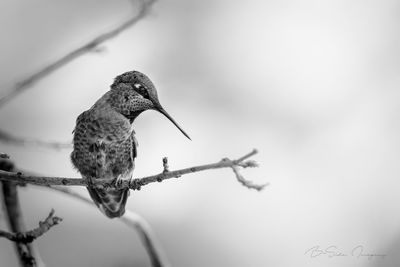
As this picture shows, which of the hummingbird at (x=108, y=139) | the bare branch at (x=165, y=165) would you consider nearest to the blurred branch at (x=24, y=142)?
the hummingbird at (x=108, y=139)

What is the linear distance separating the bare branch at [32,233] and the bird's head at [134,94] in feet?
2.63

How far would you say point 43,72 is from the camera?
11.0 ft

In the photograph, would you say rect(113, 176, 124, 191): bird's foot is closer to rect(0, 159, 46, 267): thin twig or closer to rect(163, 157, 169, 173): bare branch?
rect(0, 159, 46, 267): thin twig

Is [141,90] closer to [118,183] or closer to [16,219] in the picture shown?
[118,183]

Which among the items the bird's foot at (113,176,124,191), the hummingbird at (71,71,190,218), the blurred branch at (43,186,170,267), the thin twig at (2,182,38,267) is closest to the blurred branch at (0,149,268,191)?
the bird's foot at (113,176,124,191)

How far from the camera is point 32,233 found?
348 cm

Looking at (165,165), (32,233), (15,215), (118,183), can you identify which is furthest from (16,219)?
(165,165)

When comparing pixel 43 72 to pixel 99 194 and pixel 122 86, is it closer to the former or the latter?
pixel 122 86

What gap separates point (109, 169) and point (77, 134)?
34cm

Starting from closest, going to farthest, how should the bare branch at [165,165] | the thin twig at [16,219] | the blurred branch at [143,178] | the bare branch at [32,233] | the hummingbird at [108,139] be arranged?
the blurred branch at [143,178], the bare branch at [165,165], the bare branch at [32,233], the thin twig at [16,219], the hummingbird at [108,139]

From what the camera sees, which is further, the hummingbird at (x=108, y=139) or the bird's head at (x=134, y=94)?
the hummingbird at (x=108, y=139)

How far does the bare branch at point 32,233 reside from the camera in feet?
11.2

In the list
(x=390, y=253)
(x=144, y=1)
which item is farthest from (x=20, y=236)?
(x=390, y=253)

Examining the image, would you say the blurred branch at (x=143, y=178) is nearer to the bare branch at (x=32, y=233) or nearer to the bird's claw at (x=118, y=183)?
the bird's claw at (x=118, y=183)
